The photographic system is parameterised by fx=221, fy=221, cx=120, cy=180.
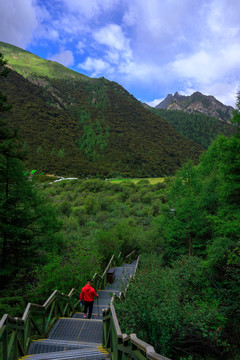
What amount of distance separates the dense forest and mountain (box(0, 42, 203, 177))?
58914mm

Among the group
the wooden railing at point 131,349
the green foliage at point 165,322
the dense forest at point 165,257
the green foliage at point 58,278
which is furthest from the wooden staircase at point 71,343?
the green foliage at point 58,278

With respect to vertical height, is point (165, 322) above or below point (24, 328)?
above

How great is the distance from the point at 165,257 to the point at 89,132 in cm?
9832

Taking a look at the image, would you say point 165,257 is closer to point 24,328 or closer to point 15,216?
point 15,216

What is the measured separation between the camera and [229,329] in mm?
6309

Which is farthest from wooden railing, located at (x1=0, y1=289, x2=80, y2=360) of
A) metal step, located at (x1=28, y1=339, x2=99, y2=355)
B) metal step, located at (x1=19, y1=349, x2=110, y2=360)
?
metal step, located at (x1=19, y1=349, x2=110, y2=360)

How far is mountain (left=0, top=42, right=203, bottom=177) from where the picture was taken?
82875 mm

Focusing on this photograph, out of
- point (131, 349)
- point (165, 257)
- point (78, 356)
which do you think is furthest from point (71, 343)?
point (165, 257)

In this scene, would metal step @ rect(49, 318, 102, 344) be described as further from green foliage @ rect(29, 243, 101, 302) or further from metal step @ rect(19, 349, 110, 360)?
green foliage @ rect(29, 243, 101, 302)

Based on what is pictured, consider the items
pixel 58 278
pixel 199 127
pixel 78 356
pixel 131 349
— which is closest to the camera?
pixel 131 349

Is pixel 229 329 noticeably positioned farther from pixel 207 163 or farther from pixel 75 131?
pixel 75 131

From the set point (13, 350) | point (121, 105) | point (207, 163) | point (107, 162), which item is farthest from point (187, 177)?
point (121, 105)

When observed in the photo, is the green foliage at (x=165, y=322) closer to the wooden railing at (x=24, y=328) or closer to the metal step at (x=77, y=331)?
the metal step at (x=77, y=331)

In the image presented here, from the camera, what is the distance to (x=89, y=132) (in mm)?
110562
